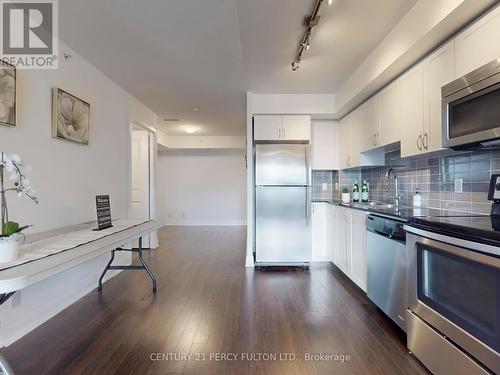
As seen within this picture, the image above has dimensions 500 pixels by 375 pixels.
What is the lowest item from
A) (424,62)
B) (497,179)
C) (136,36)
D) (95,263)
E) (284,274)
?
(284,274)

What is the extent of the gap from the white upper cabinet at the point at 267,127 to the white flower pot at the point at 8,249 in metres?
2.99

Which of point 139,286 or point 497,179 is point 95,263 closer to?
point 139,286

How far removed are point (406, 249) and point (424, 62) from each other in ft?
4.80

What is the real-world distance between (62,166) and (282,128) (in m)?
2.65

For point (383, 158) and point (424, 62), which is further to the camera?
point (383, 158)

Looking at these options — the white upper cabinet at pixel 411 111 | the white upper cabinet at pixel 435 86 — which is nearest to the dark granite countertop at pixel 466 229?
the white upper cabinet at pixel 435 86

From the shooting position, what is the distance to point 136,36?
252cm

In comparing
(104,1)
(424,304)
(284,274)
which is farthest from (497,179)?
(104,1)

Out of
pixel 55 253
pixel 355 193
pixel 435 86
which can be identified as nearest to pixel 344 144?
pixel 355 193

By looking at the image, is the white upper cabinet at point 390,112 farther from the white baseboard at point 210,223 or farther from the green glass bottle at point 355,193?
the white baseboard at point 210,223

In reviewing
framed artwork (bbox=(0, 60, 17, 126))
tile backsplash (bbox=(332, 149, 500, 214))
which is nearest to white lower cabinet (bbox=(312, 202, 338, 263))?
tile backsplash (bbox=(332, 149, 500, 214))

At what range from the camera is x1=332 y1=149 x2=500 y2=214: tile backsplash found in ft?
6.70

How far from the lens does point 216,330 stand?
2244mm

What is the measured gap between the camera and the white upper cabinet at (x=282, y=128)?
401 cm
